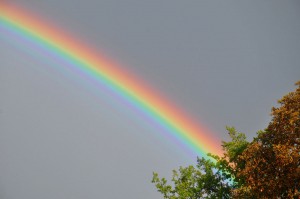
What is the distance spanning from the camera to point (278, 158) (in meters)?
15.1

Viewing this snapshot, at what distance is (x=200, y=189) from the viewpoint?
24.7 meters

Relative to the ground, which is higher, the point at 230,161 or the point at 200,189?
the point at 230,161

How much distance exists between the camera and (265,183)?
15445 mm

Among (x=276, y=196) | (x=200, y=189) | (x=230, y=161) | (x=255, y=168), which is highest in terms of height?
(x=230, y=161)

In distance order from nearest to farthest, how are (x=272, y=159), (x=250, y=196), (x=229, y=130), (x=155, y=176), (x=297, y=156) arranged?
(x=297, y=156) → (x=272, y=159) → (x=250, y=196) → (x=155, y=176) → (x=229, y=130)

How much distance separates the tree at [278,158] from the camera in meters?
15.0

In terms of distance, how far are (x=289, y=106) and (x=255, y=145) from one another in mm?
2888

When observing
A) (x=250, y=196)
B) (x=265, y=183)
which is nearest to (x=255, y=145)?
(x=265, y=183)

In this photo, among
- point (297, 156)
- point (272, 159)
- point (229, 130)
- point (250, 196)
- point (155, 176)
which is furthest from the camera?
point (229, 130)

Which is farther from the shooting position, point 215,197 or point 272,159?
point 215,197

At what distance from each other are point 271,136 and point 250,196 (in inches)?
146

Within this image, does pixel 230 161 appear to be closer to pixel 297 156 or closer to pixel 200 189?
pixel 200 189

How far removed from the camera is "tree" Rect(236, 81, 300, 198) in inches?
589

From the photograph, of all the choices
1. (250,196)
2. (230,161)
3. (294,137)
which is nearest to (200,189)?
(230,161)
